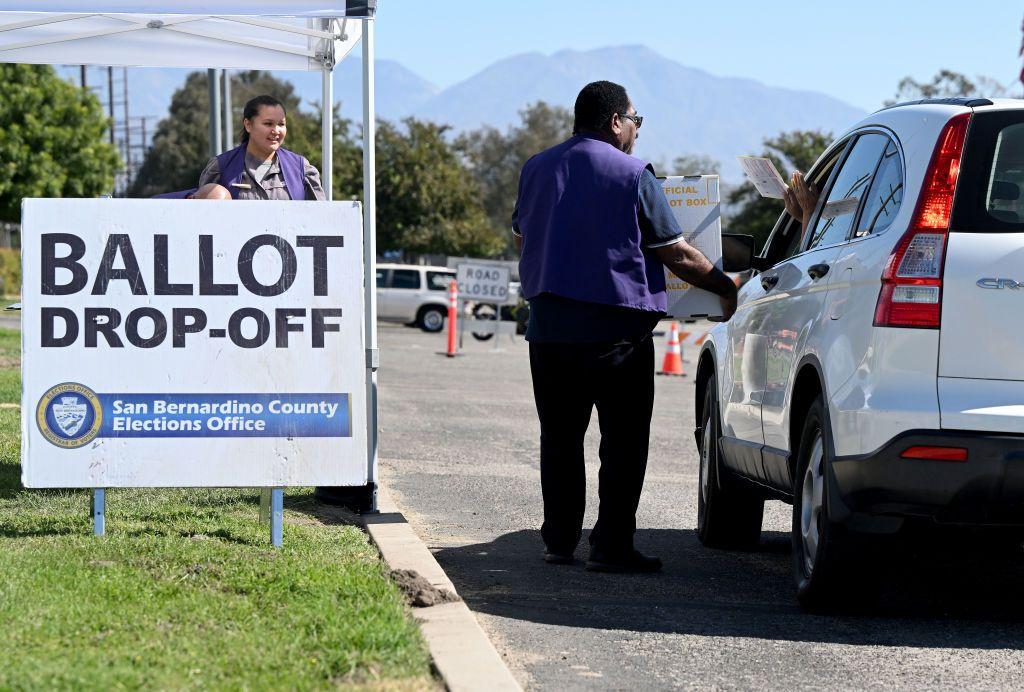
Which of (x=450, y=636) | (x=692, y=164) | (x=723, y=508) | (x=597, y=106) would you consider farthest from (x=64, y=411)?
(x=692, y=164)

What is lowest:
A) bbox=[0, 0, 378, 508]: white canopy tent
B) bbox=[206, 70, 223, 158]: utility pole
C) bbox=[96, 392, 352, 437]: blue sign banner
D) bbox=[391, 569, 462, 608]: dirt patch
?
bbox=[391, 569, 462, 608]: dirt patch

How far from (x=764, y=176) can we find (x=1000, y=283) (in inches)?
80.1

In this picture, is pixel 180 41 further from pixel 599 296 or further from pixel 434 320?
pixel 434 320

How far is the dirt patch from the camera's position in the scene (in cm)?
510

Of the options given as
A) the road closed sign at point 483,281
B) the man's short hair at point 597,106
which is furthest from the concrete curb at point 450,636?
the road closed sign at point 483,281

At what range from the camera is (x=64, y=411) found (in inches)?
231

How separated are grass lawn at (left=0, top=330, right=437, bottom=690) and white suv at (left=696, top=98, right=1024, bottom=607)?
1.59 meters

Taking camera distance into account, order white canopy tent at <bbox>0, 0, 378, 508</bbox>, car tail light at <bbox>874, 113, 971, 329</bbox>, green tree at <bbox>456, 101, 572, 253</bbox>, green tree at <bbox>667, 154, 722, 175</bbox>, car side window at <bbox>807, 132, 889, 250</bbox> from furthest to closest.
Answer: green tree at <bbox>667, 154, 722, 175</bbox>
green tree at <bbox>456, 101, 572, 253</bbox>
white canopy tent at <bbox>0, 0, 378, 508</bbox>
car side window at <bbox>807, 132, 889, 250</bbox>
car tail light at <bbox>874, 113, 971, 329</bbox>

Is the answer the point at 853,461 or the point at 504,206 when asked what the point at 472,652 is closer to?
the point at 853,461

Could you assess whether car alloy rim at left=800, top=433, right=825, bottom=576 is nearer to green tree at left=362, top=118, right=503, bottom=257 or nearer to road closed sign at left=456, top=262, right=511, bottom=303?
road closed sign at left=456, top=262, right=511, bottom=303

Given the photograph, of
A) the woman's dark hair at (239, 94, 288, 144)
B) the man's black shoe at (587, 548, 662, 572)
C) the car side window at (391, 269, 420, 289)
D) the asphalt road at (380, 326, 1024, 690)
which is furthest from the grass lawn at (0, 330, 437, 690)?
the car side window at (391, 269, 420, 289)

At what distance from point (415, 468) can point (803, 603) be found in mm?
4731

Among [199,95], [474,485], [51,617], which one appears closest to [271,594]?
[51,617]

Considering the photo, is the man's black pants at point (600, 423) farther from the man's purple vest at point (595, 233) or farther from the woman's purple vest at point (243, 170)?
the woman's purple vest at point (243, 170)
